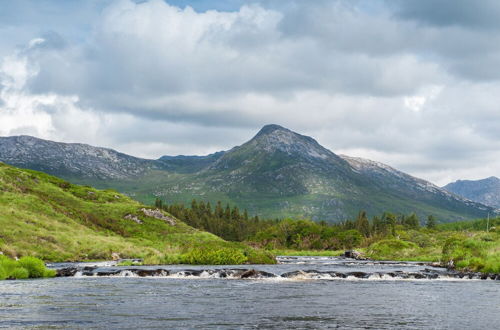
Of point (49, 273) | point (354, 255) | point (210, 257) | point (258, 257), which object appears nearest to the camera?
point (49, 273)

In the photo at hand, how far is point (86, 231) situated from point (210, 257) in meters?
32.6

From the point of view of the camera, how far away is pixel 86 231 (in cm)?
9969

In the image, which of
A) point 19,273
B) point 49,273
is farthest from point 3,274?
point 49,273

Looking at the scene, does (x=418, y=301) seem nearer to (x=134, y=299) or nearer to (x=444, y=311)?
(x=444, y=311)

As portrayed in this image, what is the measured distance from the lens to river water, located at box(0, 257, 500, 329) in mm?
26516

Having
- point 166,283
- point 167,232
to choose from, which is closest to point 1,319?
point 166,283

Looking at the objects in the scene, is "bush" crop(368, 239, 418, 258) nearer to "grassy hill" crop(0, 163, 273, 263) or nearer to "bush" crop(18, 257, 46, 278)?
"grassy hill" crop(0, 163, 273, 263)

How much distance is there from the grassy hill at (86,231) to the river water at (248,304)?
28.6 meters

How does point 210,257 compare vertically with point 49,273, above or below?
above

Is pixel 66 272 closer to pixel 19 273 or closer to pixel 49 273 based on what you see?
pixel 49 273

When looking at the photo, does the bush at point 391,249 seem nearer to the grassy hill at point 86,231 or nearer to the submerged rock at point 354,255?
the submerged rock at point 354,255

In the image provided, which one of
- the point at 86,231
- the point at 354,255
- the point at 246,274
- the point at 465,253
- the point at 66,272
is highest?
the point at 86,231

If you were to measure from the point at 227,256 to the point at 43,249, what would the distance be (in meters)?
28.9

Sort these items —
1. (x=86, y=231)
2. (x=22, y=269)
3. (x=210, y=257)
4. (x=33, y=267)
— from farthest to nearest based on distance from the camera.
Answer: (x=86, y=231), (x=210, y=257), (x=33, y=267), (x=22, y=269)
